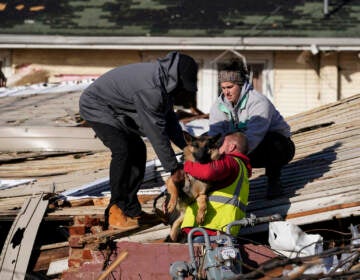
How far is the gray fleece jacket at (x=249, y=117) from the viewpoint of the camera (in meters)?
7.22

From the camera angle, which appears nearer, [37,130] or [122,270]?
[122,270]

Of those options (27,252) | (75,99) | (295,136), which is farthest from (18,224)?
(75,99)

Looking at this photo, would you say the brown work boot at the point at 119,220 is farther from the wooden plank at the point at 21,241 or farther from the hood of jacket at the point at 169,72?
the hood of jacket at the point at 169,72

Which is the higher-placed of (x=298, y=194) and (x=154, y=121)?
(x=154, y=121)

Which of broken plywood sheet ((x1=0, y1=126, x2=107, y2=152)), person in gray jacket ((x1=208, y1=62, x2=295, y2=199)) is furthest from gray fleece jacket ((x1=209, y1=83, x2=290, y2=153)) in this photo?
broken plywood sheet ((x1=0, y1=126, x2=107, y2=152))

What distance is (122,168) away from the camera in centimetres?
713

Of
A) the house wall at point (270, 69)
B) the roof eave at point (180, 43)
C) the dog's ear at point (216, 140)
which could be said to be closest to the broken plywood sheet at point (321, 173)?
the dog's ear at point (216, 140)

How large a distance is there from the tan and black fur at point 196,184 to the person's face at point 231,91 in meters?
0.97

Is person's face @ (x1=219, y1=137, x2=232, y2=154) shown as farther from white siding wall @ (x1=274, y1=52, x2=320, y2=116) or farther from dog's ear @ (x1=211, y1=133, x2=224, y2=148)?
white siding wall @ (x1=274, y1=52, x2=320, y2=116)

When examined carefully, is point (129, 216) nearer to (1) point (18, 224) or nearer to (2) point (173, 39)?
(1) point (18, 224)

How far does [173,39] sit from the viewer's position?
15.9 meters

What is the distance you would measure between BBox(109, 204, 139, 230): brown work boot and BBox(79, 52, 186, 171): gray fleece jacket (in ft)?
2.24

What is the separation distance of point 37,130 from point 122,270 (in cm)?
478

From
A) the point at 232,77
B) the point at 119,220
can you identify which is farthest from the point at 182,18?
the point at 119,220
